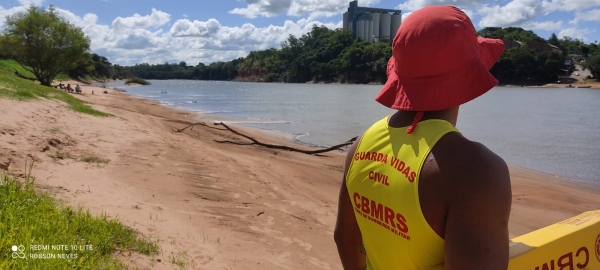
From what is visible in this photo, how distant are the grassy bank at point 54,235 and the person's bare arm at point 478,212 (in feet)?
8.49

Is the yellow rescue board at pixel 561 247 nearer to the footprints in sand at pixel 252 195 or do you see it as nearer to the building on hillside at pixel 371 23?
the footprints in sand at pixel 252 195

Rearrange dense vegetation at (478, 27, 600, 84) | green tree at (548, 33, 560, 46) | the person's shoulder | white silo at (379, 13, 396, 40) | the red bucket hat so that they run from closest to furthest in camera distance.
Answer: the person's shoulder
the red bucket hat
dense vegetation at (478, 27, 600, 84)
green tree at (548, 33, 560, 46)
white silo at (379, 13, 396, 40)

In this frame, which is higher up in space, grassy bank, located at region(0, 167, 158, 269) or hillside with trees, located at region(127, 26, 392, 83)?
hillside with trees, located at region(127, 26, 392, 83)

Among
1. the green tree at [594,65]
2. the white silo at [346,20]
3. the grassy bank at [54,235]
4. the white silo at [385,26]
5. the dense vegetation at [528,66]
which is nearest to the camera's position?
the grassy bank at [54,235]

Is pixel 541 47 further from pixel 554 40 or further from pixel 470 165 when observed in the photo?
pixel 470 165

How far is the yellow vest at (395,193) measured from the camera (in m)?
1.19

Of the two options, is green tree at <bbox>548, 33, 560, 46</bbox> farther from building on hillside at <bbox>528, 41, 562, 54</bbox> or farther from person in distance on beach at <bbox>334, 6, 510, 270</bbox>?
person in distance on beach at <bbox>334, 6, 510, 270</bbox>

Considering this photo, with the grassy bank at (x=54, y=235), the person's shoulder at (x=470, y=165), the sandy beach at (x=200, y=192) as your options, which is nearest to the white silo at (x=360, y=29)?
the sandy beach at (x=200, y=192)

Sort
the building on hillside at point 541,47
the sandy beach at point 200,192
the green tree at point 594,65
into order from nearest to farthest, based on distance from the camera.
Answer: the sandy beach at point 200,192
the green tree at point 594,65
the building on hillside at point 541,47

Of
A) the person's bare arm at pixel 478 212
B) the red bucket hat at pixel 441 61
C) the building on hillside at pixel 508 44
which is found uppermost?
the building on hillside at pixel 508 44

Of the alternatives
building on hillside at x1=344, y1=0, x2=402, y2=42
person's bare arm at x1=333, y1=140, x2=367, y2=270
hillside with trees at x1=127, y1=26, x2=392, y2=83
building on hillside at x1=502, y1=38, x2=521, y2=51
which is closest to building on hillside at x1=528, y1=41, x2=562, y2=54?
building on hillside at x1=502, y1=38, x2=521, y2=51

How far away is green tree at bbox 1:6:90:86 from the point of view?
90.7 ft

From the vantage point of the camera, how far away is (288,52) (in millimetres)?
132250

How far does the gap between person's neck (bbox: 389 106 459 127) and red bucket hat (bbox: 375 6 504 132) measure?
3 centimetres
